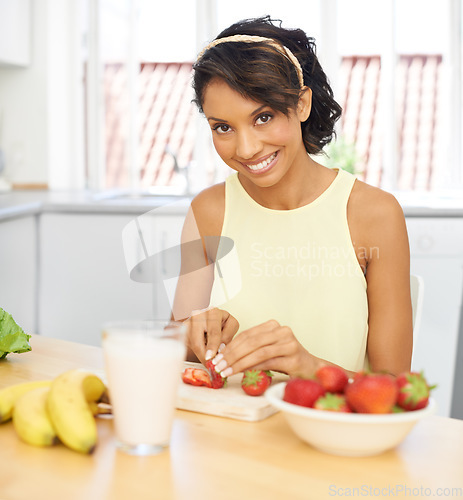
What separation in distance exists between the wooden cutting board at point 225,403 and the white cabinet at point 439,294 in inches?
67.0

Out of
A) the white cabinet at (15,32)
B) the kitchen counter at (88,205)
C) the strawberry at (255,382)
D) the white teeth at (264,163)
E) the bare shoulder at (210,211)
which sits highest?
the white cabinet at (15,32)

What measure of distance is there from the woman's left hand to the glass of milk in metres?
0.23

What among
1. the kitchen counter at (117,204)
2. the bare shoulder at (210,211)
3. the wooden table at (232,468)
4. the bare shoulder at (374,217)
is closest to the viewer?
the wooden table at (232,468)

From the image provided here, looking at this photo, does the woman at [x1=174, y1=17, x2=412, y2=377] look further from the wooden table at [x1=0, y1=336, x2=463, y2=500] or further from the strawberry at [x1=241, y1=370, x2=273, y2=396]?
the wooden table at [x1=0, y1=336, x2=463, y2=500]

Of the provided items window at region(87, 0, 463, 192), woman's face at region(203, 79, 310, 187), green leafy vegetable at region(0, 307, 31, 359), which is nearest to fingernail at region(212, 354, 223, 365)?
green leafy vegetable at region(0, 307, 31, 359)

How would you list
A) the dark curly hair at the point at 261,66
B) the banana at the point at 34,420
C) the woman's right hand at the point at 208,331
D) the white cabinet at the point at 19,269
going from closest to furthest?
the banana at the point at 34,420 < the woman's right hand at the point at 208,331 < the dark curly hair at the point at 261,66 < the white cabinet at the point at 19,269

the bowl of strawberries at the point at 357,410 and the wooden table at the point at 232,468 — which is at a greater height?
the bowl of strawberries at the point at 357,410

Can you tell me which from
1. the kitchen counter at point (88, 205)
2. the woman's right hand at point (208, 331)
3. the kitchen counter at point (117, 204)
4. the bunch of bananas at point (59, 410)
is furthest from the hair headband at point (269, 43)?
the kitchen counter at point (88, 205)

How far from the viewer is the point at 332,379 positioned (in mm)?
751

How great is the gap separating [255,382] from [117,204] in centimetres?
189

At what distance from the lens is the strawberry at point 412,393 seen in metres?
0.71

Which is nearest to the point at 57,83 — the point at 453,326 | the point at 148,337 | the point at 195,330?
the point at 453,326

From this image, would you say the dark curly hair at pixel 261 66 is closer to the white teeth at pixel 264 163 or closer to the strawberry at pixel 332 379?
the white teeth at pixel 264 163

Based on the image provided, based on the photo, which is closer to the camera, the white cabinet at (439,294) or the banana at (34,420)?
the banana at (34,420)
